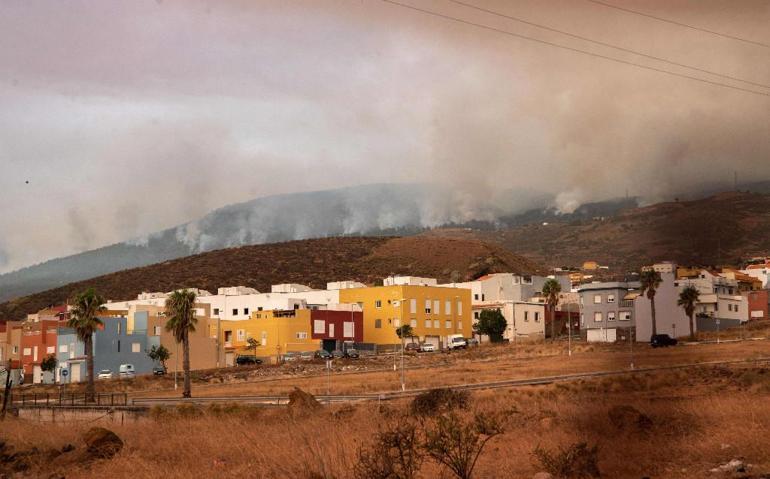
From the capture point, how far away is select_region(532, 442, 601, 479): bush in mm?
26531

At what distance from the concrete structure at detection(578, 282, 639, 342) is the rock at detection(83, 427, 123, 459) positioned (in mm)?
70809

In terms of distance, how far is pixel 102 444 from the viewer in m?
39.2

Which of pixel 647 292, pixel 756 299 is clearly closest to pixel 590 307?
pixel 647 292

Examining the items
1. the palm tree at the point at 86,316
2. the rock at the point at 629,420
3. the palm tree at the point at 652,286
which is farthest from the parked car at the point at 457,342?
the rock at the point at 629,420

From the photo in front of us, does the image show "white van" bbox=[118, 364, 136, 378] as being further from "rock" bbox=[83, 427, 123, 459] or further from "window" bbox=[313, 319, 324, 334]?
"rock" bbox=[83, 427, 123, 459]

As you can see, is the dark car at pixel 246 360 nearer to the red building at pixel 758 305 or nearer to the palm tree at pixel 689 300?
the palm tree at pixel 689 300

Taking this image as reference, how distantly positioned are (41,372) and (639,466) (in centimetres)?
10251

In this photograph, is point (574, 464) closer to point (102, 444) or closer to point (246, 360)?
point (102, 444)

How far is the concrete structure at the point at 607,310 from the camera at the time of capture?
347 feet

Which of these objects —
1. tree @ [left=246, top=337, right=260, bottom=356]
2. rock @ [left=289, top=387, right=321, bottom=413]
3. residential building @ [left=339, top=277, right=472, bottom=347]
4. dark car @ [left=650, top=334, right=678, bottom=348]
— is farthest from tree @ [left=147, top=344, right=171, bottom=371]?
rock @ [left=289, top=387, right=321, bottom=413]

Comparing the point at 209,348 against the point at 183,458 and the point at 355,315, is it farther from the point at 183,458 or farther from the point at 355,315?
the point at 183,458

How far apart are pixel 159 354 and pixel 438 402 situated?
2739 inches

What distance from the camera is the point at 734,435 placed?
104 feet

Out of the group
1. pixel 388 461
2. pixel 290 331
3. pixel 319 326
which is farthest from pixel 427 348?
pixel 388 461
